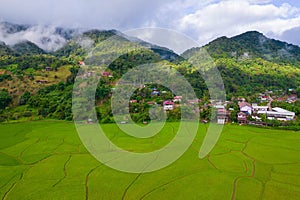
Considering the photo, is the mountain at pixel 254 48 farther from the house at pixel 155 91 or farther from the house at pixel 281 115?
the house at pixel 281 115

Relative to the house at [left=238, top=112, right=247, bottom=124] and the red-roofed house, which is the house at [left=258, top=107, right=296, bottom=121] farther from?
the red-roofed house

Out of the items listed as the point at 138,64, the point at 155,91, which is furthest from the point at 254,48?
the point at 155,91

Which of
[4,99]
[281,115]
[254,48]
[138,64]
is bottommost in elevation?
[281,115]

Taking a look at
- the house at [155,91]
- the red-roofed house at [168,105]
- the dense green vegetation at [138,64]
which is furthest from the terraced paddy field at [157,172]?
the house at [155,91]

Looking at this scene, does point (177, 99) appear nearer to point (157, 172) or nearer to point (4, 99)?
point (4, 99)

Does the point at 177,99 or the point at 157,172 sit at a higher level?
the point at 177,99

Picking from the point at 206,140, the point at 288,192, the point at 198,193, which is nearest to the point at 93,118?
the point at 206,140

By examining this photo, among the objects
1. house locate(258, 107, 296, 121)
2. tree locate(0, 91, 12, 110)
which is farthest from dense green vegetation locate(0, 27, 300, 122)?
house locate(258, 107, 296, 121)
